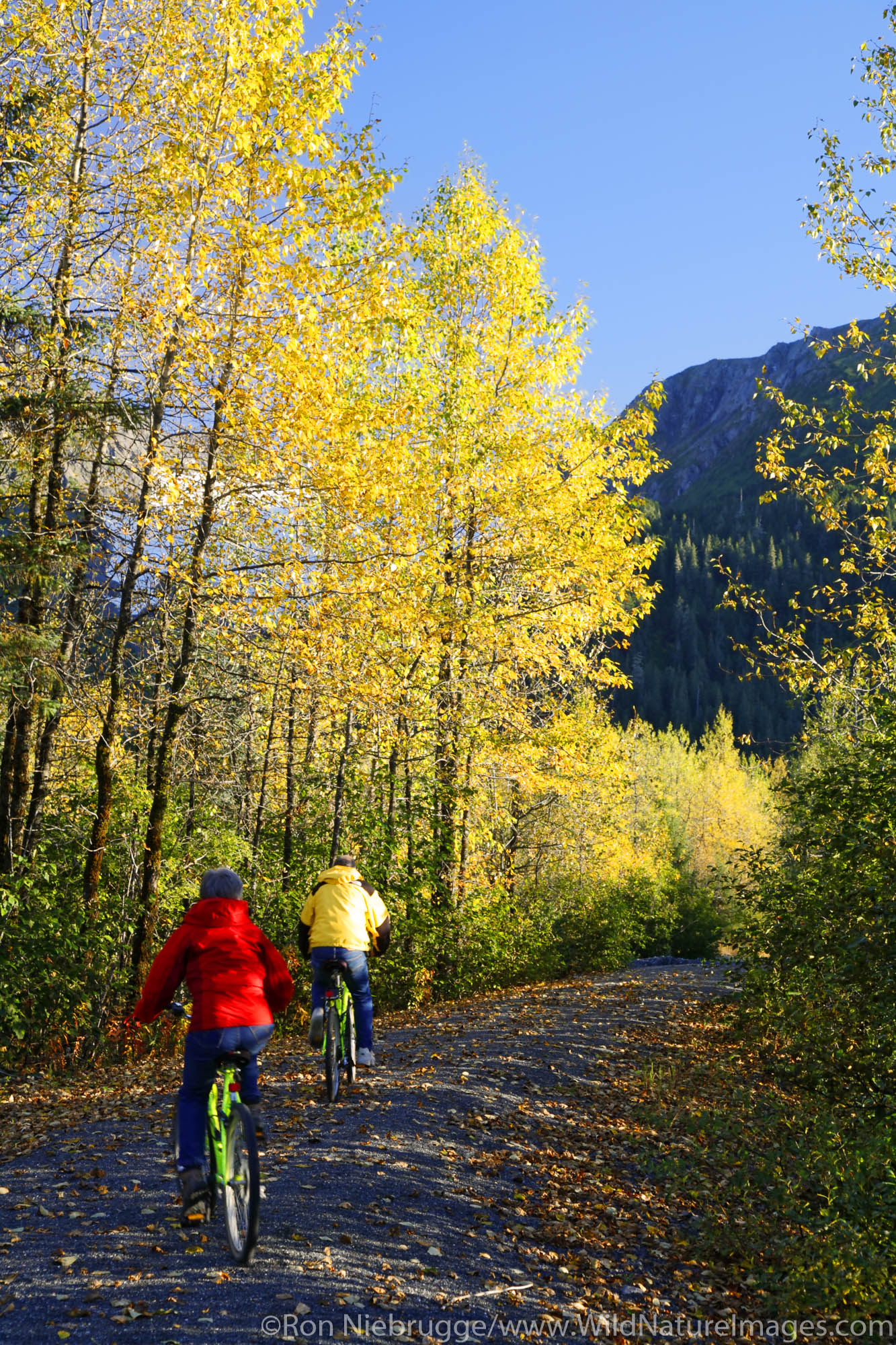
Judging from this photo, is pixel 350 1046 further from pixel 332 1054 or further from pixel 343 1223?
pixel 343 1223

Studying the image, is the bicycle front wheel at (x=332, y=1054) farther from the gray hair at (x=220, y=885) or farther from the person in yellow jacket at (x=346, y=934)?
the gray hair at (x=220, y=885)

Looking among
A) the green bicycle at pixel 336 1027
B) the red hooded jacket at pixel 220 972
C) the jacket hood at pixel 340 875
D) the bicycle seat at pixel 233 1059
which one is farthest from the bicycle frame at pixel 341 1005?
the bicycle seat at pixel 233 1059

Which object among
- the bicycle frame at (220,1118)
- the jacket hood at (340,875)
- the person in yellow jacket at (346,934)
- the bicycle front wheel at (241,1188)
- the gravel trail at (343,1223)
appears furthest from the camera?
the jacket hood at (340,875)

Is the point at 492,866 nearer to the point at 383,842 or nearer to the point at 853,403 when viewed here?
the point at 383,842

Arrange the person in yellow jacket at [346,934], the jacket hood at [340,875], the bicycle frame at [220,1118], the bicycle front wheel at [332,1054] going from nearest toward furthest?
the bicycle frame at [220,1118]
the bicycle front wheel at [332,1054]
the person in yellow jacket at [346,934]
the jacket hood at [340,875]

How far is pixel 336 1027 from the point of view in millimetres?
7262

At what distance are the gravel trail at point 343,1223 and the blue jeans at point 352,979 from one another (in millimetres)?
675

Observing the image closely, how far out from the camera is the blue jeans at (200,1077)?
4.48 meters

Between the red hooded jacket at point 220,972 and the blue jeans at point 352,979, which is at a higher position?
the red hooded jacket at point 220,972

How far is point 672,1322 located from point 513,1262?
900 mm

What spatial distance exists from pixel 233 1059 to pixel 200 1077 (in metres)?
0.22

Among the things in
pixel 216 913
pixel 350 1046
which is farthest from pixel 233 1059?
pixel 350 1046

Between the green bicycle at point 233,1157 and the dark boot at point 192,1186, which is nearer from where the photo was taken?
the green bicycle at point 233,1157

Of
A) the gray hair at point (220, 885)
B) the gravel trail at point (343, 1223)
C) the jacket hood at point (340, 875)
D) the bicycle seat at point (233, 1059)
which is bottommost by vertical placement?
the gravel trail at point (343, 1223)
